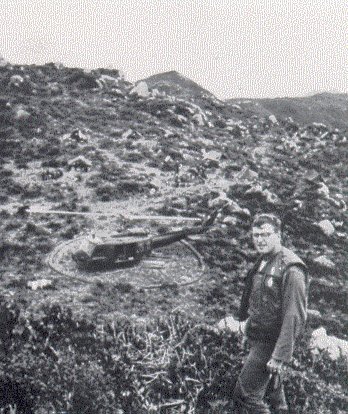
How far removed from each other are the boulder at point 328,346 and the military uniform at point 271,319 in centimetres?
201

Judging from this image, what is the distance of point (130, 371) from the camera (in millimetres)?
4805

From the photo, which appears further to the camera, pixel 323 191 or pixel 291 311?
pixel 323 191

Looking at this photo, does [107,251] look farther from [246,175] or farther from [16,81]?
[16,81]

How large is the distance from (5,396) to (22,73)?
2045 cm

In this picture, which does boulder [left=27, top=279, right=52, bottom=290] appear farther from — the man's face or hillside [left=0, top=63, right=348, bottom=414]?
the man's face

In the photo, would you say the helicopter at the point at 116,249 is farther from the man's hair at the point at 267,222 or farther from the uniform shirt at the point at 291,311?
the uniform shirt at the point at 291,311

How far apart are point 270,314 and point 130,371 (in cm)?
142

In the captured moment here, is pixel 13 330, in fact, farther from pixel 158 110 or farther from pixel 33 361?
pixel 158 110

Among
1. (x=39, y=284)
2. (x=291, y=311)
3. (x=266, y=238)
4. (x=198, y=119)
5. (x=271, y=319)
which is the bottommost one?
(x=39, y=284)

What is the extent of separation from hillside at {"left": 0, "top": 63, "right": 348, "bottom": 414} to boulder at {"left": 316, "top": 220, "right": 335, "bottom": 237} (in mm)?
41

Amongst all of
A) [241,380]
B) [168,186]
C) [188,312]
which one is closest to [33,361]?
[241,380]

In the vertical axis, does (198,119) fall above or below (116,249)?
above

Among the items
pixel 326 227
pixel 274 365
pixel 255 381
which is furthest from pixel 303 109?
pixel 274 365

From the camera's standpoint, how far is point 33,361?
16.0 ft
